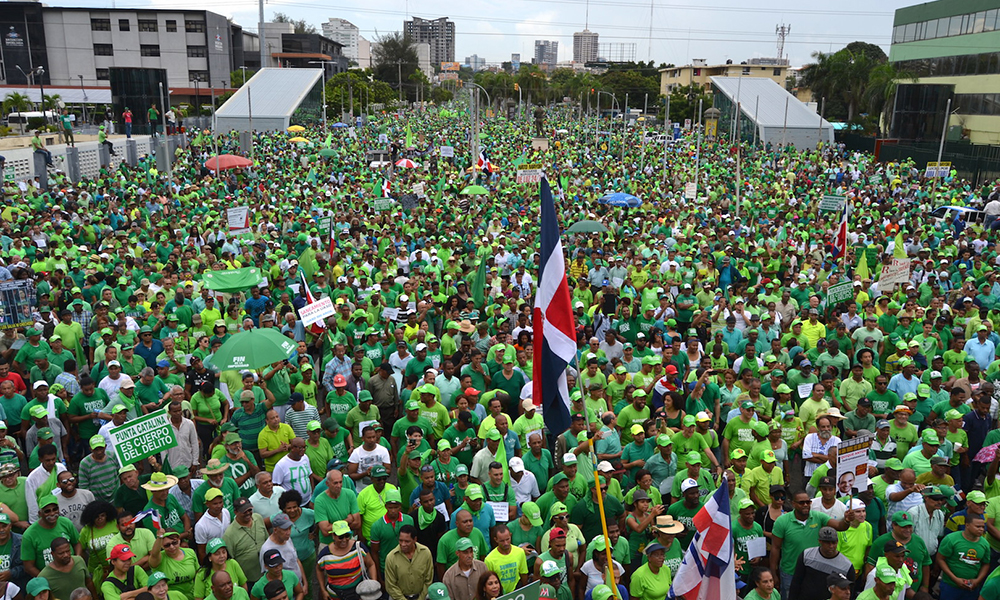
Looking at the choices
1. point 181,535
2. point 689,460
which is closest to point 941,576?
point 689,460

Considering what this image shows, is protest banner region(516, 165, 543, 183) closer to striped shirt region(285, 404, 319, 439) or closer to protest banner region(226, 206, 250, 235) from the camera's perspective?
protest banner region(226, 206, 250, 235)

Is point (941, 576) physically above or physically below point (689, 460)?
below

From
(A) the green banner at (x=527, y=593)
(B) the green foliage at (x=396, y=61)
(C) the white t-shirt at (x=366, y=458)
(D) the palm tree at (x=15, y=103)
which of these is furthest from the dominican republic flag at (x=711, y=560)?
(B) the green foliage at (x=396, y=61)

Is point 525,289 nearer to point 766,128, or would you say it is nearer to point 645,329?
point 645,329

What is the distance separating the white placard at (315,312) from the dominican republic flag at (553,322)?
5.50m

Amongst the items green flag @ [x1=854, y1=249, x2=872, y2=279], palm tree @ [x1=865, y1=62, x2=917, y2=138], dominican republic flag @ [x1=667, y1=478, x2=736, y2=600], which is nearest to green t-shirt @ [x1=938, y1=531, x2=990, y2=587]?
dominican republic flag @ [x1=667, y1=478, x2=736, y2=600]

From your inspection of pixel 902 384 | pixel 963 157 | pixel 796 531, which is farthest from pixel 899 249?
pixel 963 157

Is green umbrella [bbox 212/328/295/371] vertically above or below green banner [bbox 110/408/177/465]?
above

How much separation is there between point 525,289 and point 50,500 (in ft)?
29.6

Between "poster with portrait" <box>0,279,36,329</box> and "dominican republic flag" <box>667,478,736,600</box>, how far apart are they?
934 cm

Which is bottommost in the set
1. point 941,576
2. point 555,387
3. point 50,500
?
point 941,576

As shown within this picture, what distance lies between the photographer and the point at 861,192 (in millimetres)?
28531

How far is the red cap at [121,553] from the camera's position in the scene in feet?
20.1

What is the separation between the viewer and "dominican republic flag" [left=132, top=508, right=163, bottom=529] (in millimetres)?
6598
